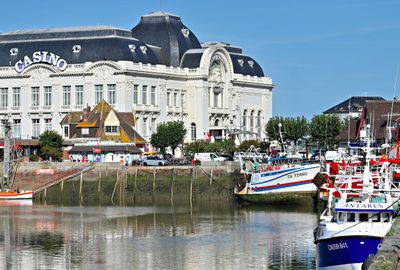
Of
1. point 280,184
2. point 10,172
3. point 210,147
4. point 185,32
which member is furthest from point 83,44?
point 280,184

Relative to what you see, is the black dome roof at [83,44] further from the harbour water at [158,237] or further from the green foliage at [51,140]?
the harbour water at [158,237]

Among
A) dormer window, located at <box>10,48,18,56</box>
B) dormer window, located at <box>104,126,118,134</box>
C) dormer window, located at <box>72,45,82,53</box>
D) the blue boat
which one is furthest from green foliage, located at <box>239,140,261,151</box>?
the blue boat

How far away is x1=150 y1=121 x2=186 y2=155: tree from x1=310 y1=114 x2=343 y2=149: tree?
17.6 metres

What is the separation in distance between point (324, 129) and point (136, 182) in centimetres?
5636

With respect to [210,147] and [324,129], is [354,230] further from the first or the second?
[324,129]

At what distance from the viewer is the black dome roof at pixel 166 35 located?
588 feet

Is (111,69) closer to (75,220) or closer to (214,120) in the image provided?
(214,120)

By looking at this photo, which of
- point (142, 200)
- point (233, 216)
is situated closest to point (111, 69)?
point (142, 200)

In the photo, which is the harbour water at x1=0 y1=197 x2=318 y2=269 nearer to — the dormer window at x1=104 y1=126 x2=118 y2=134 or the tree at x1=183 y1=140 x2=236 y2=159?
the dormer window at x1=104 y1=126 x2=118 y2=134

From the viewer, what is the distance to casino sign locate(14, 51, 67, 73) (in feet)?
556

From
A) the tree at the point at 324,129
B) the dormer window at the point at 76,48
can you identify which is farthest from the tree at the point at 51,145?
the tree at the point at 324,129

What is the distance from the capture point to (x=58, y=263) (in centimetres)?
6025

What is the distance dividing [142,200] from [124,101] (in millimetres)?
59533

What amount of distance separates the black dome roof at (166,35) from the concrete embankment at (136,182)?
2385 inches
